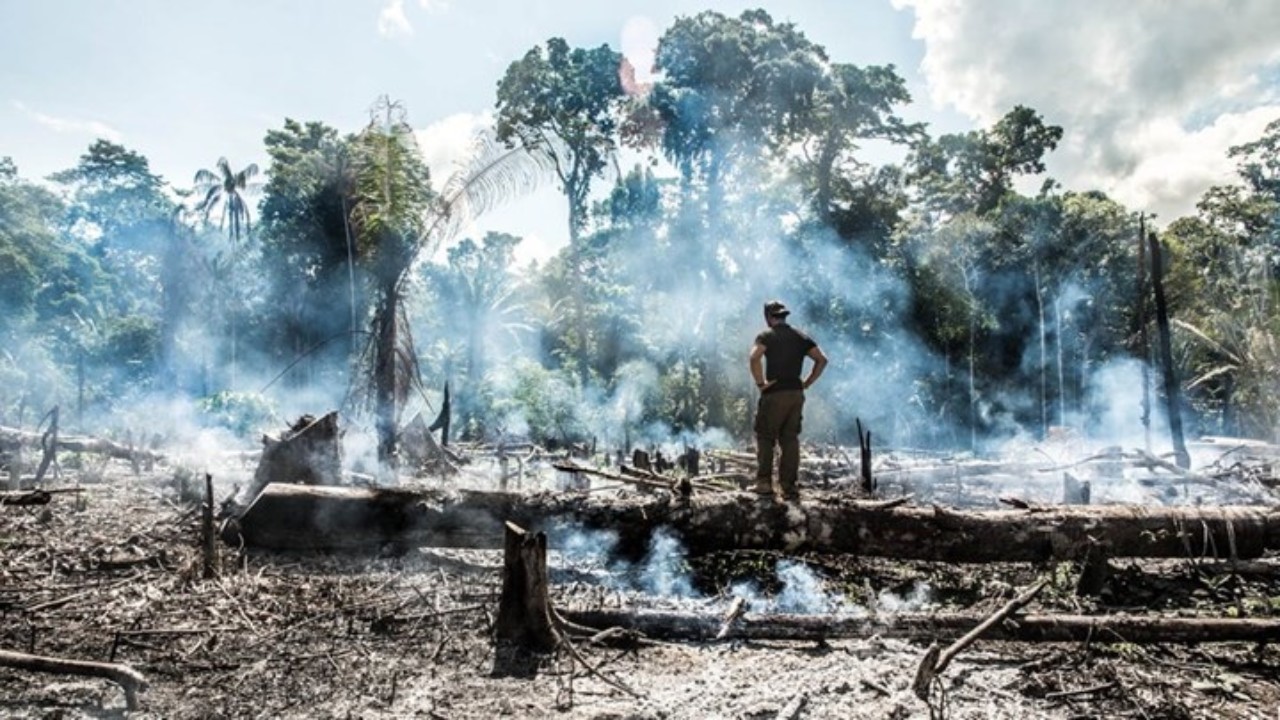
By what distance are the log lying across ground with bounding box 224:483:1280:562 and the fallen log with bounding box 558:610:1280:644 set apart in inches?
71.0

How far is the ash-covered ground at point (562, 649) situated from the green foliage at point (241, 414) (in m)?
10.8

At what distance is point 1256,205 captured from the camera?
35.1m

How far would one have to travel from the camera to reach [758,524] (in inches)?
259

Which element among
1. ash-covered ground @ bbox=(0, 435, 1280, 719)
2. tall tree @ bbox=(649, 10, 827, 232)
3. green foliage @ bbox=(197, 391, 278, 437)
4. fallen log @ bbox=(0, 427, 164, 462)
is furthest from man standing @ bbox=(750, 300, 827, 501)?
tall tree @ bbox=(649, 10, 827, 232)

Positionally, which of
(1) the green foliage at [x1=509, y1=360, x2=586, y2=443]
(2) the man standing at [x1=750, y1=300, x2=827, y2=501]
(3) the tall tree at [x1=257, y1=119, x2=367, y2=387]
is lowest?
(2) the man standing at [x1=750, y1=300, x2=827, y2=501]

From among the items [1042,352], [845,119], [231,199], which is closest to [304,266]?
[231,199]

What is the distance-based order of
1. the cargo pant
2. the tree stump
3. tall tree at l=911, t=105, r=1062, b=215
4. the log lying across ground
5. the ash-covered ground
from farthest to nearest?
tall tree at l=911, t=105, r=1062, b=215 → the cargo pant → the log lying across ground → the tree stump → the ash-covered ground

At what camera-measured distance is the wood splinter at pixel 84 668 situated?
3.33m

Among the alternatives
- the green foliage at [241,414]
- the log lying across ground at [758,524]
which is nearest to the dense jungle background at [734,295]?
the green foliage at [241,414]

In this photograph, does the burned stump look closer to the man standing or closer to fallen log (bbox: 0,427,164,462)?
the man standing

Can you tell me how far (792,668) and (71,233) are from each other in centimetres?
5545

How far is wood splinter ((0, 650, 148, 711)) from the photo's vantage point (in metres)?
3.33

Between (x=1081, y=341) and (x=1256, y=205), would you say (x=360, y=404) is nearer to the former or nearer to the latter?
(x=1081, y=341)

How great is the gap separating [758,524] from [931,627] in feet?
7.04
